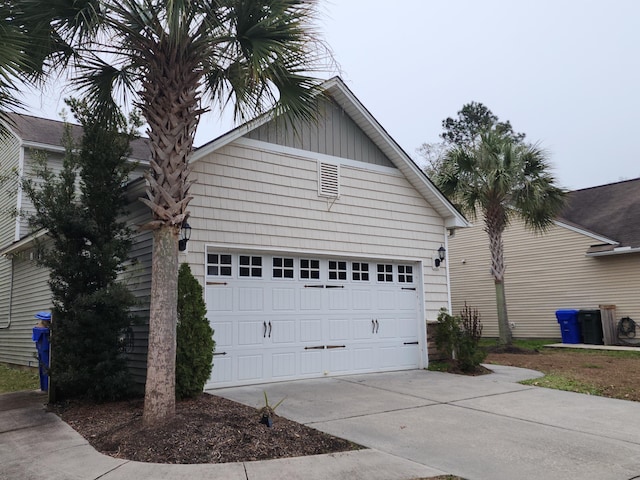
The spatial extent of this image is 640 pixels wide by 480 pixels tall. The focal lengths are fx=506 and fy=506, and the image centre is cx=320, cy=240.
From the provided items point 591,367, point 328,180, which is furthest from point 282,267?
point 591,367

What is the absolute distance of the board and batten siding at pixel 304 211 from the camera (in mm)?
8156

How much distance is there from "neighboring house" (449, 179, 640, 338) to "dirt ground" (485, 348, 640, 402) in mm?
2922

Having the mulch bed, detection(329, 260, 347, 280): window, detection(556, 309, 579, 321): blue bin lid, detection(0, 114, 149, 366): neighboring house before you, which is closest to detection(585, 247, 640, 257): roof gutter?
detection(556, 309, 579, 321): blue bin lid

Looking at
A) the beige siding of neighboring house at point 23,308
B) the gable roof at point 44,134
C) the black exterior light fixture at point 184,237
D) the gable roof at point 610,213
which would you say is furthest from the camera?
the gable roof at point 610,213

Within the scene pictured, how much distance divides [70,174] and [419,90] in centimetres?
3699

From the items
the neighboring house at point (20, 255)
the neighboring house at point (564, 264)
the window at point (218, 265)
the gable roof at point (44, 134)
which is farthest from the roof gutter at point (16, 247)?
the neighboring house at point (564, 264)

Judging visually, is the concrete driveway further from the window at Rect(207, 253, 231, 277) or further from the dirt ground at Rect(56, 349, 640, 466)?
the window at Rect(207, 253, 231, 277)

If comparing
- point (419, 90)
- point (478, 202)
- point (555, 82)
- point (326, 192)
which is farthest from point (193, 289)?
point (419, 90)

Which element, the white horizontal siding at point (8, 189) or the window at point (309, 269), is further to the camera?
the white horizontal siding at point (8, 189)

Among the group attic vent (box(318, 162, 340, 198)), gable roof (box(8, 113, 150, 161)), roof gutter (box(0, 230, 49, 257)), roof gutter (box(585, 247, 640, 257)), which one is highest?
gable roof (box(8, 113, 150, 161))

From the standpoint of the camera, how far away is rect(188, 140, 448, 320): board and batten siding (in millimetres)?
8156

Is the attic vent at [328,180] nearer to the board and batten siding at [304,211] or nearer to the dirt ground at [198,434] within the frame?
the board and batten siding at [304,211]

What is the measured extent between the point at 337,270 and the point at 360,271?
58 cm

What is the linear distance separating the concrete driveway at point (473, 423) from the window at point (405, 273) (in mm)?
2315
